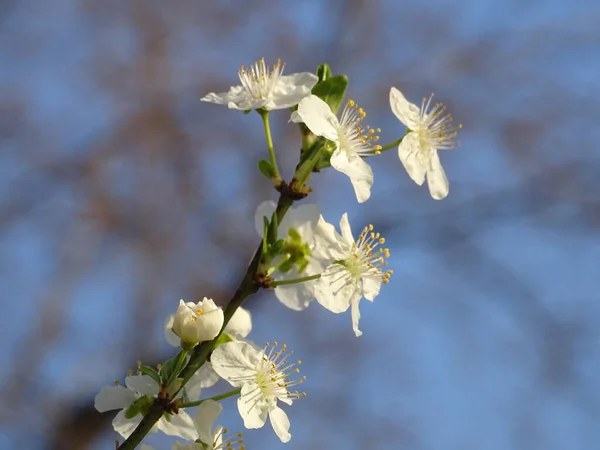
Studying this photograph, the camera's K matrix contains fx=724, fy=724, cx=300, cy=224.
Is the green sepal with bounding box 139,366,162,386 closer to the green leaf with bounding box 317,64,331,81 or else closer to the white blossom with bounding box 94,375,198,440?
the white blossom with bounding box 94,375,198,440

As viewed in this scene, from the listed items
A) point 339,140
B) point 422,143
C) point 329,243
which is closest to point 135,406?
point 329,243

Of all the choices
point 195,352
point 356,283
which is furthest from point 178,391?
point 356,283

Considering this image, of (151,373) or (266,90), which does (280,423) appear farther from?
(266,90)

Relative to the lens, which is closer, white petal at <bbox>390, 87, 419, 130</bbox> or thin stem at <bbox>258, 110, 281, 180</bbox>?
thin stem at <bbox>258, 110, 281, 180</bbox>


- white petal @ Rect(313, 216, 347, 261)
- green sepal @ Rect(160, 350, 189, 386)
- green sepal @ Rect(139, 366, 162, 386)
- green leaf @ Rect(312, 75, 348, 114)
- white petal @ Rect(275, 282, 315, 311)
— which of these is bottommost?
green sepal @ Rect(139, 366, 162, 386)

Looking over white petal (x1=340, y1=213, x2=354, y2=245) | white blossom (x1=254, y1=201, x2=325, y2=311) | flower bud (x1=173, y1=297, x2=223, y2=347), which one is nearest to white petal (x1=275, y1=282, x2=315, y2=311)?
white blossom (x1=254, y1=201, x2=325, y2=311)

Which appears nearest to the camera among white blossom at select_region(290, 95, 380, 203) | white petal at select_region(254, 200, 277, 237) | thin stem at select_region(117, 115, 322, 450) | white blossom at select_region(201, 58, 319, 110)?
thin stem at select_region(117, 115, 322, 450)
